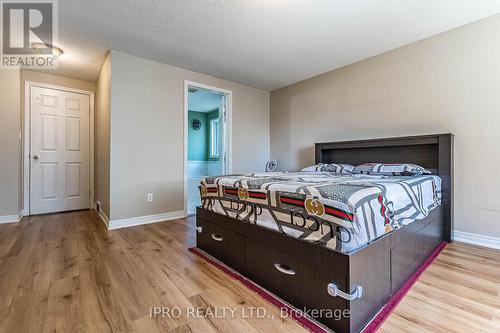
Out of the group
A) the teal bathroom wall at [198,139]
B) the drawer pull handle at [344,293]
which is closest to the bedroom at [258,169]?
the drawer pull handle at [344,293]

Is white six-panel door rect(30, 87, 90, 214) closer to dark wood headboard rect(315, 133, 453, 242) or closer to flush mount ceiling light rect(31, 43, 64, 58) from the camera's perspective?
flush mount ceiling light rect(31, 43, 64, 58)

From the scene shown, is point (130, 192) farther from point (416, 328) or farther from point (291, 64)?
point (416, 328)

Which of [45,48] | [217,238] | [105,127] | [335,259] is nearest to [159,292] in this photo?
[217,238]

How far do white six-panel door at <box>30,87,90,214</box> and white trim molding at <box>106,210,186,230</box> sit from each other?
1692 millimetres

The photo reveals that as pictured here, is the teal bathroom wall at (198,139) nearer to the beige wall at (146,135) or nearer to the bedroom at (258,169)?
the bedroom at (258,169)

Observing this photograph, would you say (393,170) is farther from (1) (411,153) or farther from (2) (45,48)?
(2) (45,48)

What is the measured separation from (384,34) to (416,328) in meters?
2.71

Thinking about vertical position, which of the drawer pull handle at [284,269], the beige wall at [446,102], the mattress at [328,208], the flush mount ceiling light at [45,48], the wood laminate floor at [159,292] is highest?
the flush mount ceiling light at [45,48]

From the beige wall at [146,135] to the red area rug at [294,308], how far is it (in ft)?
5.06

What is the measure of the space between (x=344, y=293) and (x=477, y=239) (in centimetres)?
223

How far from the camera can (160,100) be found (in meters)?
3.30

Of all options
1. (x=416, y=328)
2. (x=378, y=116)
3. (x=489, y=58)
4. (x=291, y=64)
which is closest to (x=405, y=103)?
(x=378, y=116)

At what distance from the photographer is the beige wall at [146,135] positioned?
296cm

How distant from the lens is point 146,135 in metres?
3.18
